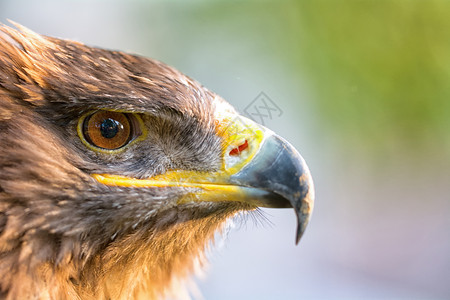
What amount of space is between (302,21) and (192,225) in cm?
583

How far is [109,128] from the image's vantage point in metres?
1.80

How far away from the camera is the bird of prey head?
65.0 inches

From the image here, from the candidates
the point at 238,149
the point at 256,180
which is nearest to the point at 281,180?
the point at 256,180

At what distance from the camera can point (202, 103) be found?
194cm

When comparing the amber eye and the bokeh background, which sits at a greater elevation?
the bokeh background

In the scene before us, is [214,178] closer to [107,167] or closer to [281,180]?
[281,180]

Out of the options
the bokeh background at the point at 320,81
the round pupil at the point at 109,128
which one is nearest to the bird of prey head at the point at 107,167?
the round pupil at the point at 109,128

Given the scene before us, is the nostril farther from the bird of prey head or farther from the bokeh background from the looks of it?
the bokeh background

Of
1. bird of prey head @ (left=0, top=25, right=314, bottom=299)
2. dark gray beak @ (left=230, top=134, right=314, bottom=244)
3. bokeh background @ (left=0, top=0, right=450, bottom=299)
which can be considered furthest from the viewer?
bokeh background @ (left=0, top=0, right=450, bottom=299)

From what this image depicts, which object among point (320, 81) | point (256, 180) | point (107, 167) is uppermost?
point (320, 81)

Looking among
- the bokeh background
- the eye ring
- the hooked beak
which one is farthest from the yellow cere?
the bokeh background

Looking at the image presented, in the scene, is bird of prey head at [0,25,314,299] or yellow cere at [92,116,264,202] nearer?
bird of prey head at [0,25,314,299]

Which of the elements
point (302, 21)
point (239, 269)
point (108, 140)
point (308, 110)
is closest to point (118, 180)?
point (108, 140)

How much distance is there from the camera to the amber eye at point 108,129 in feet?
5.82
